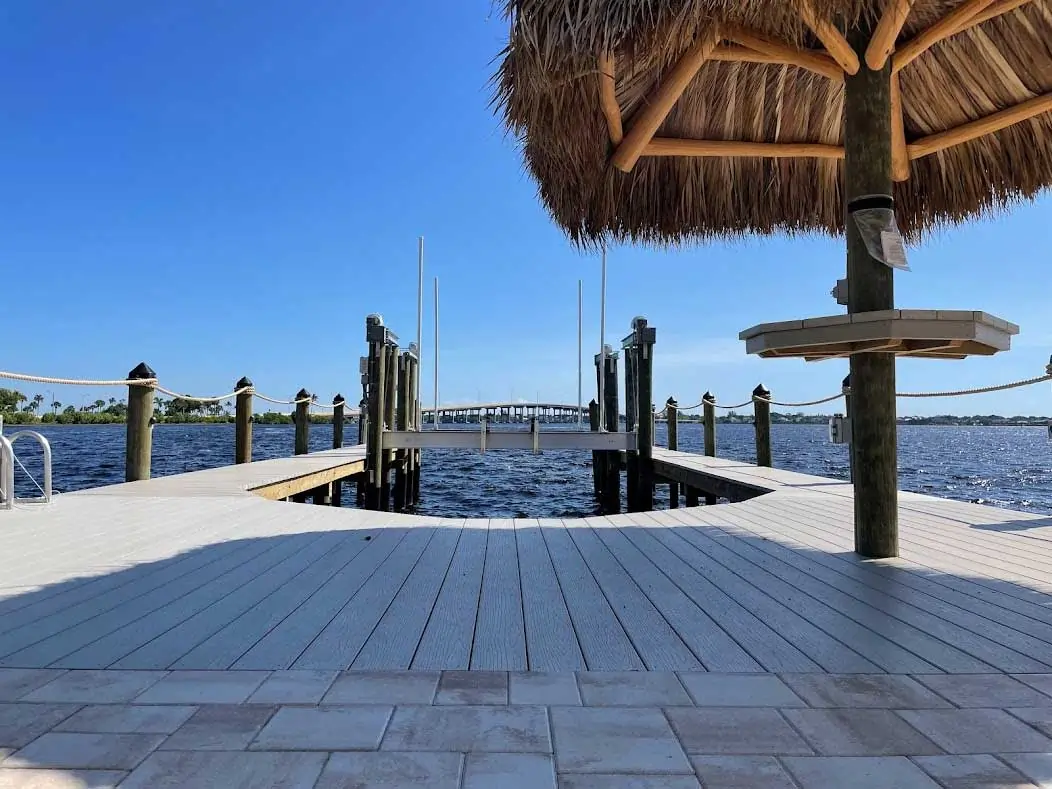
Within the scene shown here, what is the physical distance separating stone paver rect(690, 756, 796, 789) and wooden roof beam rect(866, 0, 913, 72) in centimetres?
283

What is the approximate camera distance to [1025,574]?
2568 mm

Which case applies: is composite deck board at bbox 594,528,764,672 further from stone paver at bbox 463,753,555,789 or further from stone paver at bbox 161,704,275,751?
stone paver at bbox 161,704,275,751

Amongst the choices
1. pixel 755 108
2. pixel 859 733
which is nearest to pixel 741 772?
pixel 859 733

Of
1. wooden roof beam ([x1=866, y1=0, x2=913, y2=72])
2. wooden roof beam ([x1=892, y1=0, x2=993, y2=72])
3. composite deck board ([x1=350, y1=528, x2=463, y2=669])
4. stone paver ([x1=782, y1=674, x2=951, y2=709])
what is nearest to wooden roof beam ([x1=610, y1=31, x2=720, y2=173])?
wooden roof beam ([x1=866, y1=0, x2=913, y2=72])

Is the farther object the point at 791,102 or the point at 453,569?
the point at 791,102

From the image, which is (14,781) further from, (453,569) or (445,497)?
(445,497)

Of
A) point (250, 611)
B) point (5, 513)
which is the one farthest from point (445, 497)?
point (250, 611)

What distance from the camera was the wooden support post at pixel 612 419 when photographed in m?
8.83

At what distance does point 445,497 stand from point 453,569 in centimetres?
889

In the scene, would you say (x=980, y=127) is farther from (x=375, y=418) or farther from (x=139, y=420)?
(x=375, y=418)

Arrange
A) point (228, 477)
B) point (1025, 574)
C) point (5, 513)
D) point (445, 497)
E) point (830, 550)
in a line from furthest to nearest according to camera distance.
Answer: point (445, 497)
point (228, 477)
point (5, 513)
point (830, 550)
point (1025, 574)

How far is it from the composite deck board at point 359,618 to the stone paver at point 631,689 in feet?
1.98

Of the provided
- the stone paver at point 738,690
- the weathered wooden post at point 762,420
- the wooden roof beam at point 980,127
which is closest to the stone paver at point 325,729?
the stone paver at point 738,690

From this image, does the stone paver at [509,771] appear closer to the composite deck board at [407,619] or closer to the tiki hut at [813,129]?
the composite deck board at [407,619]
